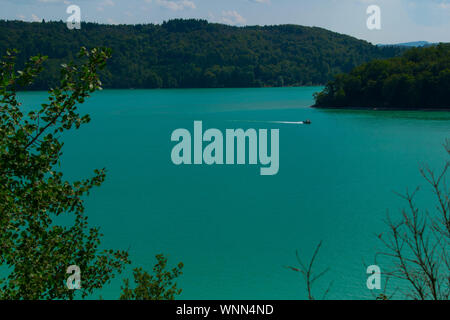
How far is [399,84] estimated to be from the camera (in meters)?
65.8

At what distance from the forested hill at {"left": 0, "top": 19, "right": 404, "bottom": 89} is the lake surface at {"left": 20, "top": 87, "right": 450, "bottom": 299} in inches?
3414

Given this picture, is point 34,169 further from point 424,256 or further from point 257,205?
point 257,205

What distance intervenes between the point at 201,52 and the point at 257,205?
443 feet

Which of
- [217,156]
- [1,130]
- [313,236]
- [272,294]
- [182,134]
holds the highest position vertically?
[182,134]

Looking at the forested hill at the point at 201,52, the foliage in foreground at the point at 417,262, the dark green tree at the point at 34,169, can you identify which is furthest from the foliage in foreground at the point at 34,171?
the forested hill at the point at 201,52

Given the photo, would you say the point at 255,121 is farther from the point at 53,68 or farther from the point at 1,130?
the point at 53,68

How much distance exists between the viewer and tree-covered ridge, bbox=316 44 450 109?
64.0m

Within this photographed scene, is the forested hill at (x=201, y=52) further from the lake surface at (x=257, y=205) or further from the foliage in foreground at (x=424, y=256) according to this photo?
the foliage in foreground at (x=424, y=256)

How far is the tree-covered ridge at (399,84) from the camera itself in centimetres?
6400

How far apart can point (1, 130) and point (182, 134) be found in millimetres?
40133

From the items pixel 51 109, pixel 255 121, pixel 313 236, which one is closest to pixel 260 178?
pixel 313 236

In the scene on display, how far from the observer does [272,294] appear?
516 inches

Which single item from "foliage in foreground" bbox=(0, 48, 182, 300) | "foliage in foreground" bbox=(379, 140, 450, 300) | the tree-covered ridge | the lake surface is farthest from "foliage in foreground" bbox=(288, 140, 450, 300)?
the tree-covered ridge

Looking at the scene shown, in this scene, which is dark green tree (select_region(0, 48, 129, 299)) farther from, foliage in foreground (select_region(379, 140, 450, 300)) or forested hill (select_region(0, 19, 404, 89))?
forested hill (select_region(0, 19, 404, 89))
